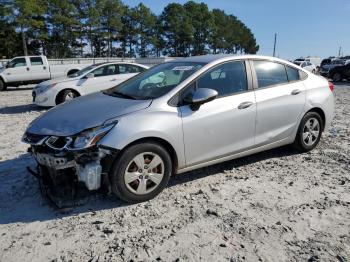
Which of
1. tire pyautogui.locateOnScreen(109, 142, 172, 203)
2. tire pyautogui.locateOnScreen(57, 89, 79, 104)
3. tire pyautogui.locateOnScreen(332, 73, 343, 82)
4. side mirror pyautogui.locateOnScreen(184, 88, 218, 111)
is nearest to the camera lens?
tire pyautogui.locateOnScreen(109, 142, 172, 203)

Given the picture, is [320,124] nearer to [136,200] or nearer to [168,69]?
[168,69]

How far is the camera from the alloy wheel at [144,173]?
13.5 ft

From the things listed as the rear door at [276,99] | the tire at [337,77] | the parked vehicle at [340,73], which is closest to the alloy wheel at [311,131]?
the rear door at [276,99]

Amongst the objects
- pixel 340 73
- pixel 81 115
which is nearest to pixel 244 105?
pixel 81 115

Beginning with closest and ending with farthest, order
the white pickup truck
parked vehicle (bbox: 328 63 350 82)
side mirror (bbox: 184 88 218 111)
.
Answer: side mirror (bbox: 184 88 218 111)
the white pickup truck
parked vehicle (bbox: 328 63 350 82)

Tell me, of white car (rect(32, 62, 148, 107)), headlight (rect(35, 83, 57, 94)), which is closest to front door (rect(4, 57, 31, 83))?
white car (rect(32, 62, 148, 107))

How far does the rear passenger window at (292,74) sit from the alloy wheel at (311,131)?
70cm

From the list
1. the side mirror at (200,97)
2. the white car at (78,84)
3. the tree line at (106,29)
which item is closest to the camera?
the side mirror at (200,97)

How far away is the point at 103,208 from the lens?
4.22m

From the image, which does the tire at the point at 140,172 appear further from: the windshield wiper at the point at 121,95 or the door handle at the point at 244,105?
the door handle at the point at 244,105

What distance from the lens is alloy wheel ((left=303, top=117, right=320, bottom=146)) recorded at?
589cm

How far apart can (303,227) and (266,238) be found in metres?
0.47

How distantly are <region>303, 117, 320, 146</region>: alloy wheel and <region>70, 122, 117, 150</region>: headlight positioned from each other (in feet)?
10.8

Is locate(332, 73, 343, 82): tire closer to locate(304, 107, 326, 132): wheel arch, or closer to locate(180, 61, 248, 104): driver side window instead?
locate(304, 107, 326, 132): wheel arch
